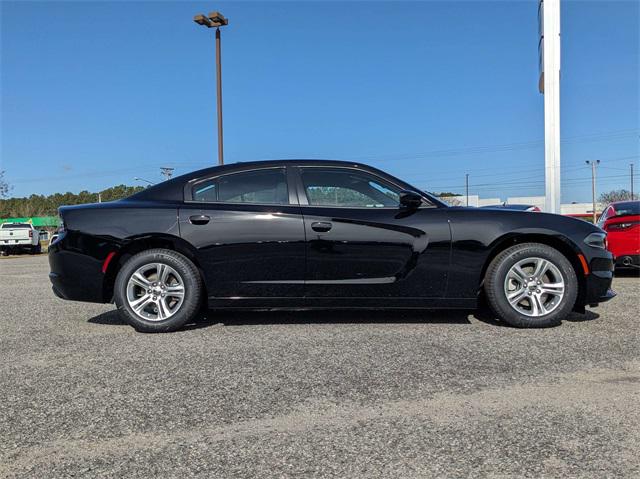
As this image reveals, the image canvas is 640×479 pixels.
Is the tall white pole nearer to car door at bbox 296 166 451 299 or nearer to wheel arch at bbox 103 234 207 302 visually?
car door at bbox 296 166 451 299

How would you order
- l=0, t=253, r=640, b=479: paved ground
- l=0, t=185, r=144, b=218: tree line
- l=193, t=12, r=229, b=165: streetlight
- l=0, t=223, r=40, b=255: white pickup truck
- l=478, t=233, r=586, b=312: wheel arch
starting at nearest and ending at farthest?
l=0, t=253, r=640, b=479: paved ground < l=478, t=233, r=586, b=312: wheel arch < l=193, t=12, r=229, b=165: streetlight < l=0, t=223, r=40, b=255: white pickup truck < l=0, t=185, r=144, b=218: tree line

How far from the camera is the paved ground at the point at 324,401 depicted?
210 centimetres

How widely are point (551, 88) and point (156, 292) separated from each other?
1481cm

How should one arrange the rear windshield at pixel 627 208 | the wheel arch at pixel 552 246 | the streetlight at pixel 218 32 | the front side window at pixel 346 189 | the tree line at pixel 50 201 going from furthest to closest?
the tree line at pixel 50 201, the streetlight at pixel 218 32, the rear windshield at pixel 627 208, the front side window at pixel 346 189, the wheel arch at pixel 552 246

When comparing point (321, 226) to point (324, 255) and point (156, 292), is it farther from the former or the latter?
point (156, 292)

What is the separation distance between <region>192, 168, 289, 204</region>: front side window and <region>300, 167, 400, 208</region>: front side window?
0.75 ft

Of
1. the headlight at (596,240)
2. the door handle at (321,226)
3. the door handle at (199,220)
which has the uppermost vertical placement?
the door handle at (199,220)

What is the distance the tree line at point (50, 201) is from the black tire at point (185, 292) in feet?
274

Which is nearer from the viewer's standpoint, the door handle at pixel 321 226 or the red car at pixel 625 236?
the door handle at pixel 321 226

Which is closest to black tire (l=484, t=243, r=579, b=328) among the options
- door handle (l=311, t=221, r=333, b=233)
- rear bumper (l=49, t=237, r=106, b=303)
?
door handle (l=311, t=221, r=333, b=233)

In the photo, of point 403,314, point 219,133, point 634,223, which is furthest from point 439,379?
point 219,133

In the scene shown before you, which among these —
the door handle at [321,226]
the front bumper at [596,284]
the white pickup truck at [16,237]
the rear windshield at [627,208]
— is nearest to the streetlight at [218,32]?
the rear windshield at [627,208]

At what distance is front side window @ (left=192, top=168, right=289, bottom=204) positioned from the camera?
4.71 m

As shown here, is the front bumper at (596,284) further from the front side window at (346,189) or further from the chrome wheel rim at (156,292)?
the chrome wheel rim at (156,292)
